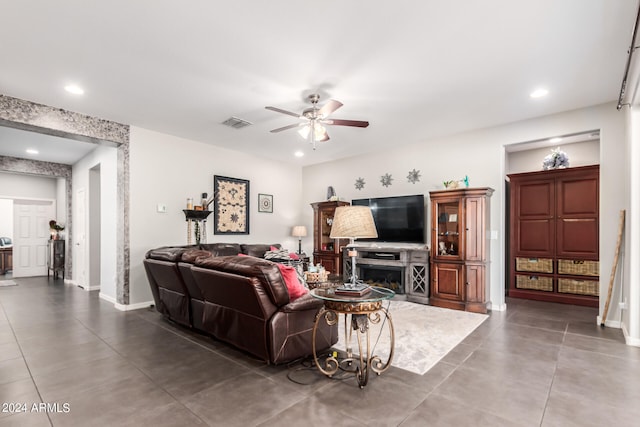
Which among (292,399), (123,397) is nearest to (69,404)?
(123,397)

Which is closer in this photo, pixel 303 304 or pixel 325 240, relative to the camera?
pixel 303 304

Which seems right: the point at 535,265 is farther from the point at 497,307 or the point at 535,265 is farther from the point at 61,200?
the point at 61,200

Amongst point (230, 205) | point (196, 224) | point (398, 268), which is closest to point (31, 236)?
point (196, 224)

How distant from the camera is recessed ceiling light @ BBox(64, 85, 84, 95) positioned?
3654mm

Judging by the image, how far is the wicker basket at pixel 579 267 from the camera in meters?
5.17

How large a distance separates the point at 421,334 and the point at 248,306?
6.70ft

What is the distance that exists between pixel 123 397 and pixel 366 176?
17.6ft

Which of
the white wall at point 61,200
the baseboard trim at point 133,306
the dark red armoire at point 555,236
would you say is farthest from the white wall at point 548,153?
the white wall at point 61,200

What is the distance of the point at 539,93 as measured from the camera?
3.81m

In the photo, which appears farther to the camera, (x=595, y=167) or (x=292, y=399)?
(x=595, y=167)

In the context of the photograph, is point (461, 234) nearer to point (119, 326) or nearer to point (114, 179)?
point (119, 326)

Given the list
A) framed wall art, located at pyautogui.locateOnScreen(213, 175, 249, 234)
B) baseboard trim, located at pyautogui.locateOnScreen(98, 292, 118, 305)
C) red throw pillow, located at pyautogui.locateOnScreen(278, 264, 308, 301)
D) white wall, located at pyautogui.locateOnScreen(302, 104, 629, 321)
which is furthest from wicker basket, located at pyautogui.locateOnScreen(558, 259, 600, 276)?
baseboard trim, located at pyautogui.locateOnScreen(98, 292, 118, 305)

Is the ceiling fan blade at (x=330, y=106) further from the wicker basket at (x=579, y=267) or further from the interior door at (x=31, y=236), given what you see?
the interior door at (x=31, y=236)

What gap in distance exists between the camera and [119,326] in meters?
4.02
